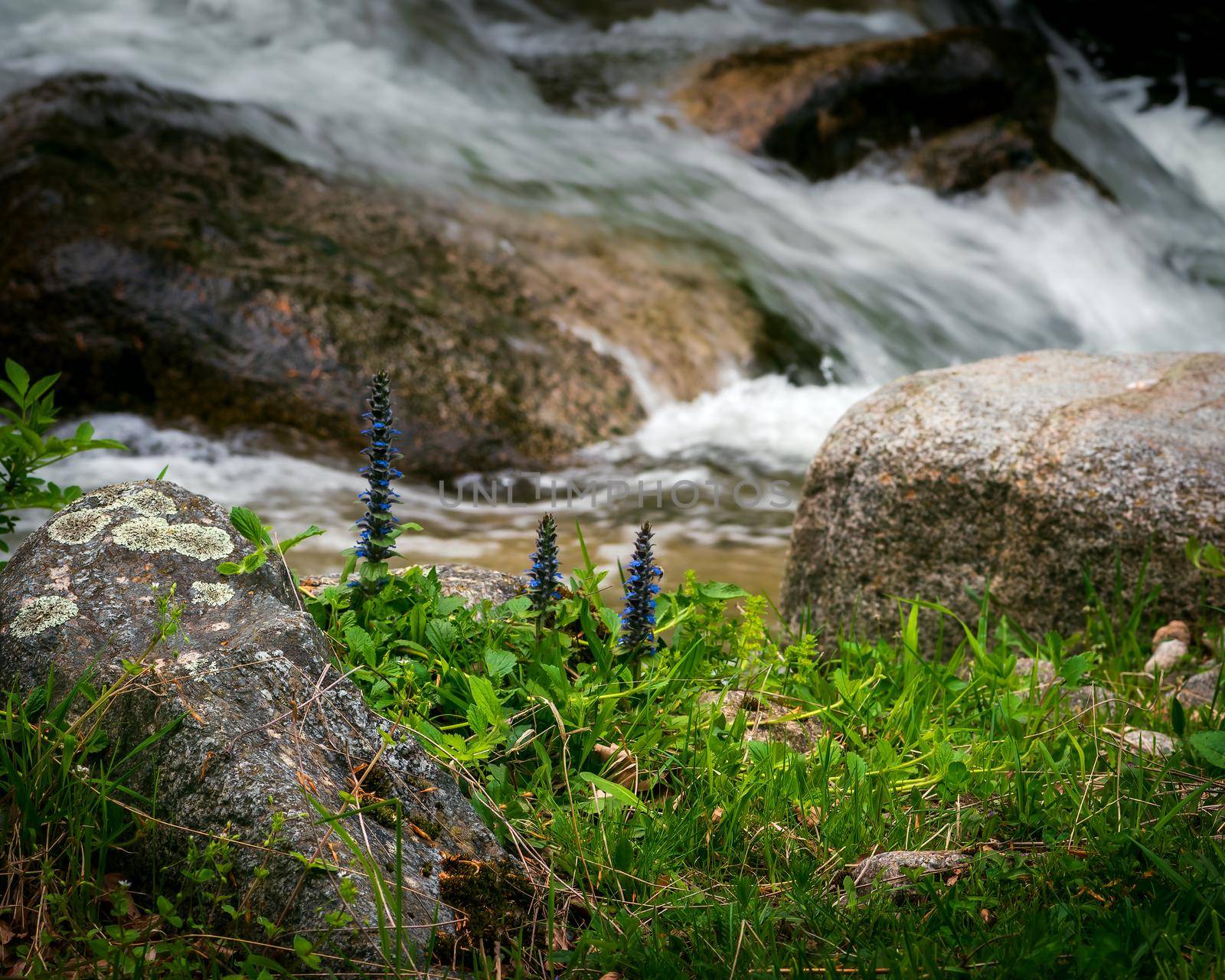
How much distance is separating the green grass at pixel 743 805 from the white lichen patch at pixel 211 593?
0.33 metres

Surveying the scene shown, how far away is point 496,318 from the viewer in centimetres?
744

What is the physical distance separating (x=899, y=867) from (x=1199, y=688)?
5.49ft

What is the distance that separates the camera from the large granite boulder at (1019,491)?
3660 millimetres

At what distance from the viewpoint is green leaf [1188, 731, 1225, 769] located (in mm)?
2598

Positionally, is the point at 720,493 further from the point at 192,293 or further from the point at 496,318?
the point at 192,293

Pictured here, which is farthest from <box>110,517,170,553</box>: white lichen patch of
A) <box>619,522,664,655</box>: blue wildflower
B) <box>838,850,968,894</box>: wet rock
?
<box>838,850,968,894</box>: wet rock

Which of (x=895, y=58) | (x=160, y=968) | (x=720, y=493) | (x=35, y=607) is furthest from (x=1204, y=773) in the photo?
(x=895, y=58)

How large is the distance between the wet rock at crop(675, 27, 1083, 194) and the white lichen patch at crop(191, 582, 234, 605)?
1058cm

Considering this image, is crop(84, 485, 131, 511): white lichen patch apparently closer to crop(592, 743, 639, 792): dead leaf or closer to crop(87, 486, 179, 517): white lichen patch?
crop(87, 486, 179, 517): white lichen patch

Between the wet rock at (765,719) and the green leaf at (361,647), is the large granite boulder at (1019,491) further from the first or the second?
the green leaf at (361,647)

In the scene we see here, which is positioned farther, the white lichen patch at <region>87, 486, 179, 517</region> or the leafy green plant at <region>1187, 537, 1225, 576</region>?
the leafy green plant at <region>1187, 537, 1225, 576</region>

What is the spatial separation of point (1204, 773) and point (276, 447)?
5.46 m

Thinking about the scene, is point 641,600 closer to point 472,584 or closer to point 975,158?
point 472,584

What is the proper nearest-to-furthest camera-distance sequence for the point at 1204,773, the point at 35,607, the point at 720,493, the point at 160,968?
the point at 160,968 < the point at 35,607 < the point at 1204,773 < the point at 720,493
